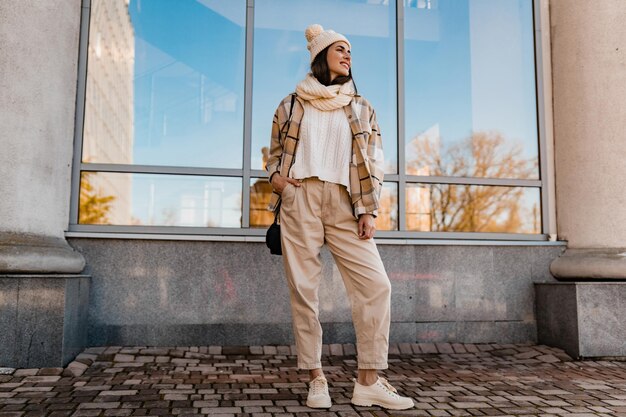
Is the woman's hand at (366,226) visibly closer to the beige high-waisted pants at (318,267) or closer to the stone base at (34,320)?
the beige high-waisted pants at (318,267)

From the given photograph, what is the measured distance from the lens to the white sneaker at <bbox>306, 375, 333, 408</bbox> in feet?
11.7

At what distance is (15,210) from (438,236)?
12.2ft

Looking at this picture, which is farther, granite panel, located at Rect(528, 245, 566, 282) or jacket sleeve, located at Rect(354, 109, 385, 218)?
granite panel, located at Rect(528, 245, 566, 282)

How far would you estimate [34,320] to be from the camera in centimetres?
451

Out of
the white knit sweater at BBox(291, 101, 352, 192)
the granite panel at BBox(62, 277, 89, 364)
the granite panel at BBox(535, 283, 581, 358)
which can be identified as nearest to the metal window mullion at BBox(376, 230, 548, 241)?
the granite panel at BBox(535, 283, 581, 358)

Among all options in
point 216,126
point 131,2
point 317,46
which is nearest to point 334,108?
point 317,46

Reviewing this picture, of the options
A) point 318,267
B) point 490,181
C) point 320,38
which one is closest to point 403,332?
point 490,181

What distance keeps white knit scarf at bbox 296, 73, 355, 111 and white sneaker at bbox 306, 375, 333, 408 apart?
162cm

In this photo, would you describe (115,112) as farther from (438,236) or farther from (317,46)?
(438,236)

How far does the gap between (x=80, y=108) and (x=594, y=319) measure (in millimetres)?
4877

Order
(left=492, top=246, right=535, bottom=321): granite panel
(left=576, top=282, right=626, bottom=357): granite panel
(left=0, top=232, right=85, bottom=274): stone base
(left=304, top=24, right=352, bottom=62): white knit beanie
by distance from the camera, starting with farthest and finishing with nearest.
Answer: (left=492, top=246, right=535, bottom=321): granite panel, (left=576, top=282, right=626, bottom=357): granite panel, (left=0, top=232, right=85, bottom=274): stone base, (left=304, top=24, right=352, bottom=62): white knit beanie

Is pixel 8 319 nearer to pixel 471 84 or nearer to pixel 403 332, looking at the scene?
pixel 403 332

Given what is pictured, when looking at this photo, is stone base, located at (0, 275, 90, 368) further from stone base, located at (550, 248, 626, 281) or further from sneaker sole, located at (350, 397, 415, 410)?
stone base, located at (550, 248, 626, 281)

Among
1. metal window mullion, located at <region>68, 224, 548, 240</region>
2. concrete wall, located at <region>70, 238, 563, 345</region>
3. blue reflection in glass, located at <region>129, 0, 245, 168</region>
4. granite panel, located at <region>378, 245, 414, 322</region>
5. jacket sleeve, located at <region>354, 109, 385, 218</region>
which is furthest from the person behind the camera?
blue reflection in glass, located at <region>129, 0, 245, 168</region>
